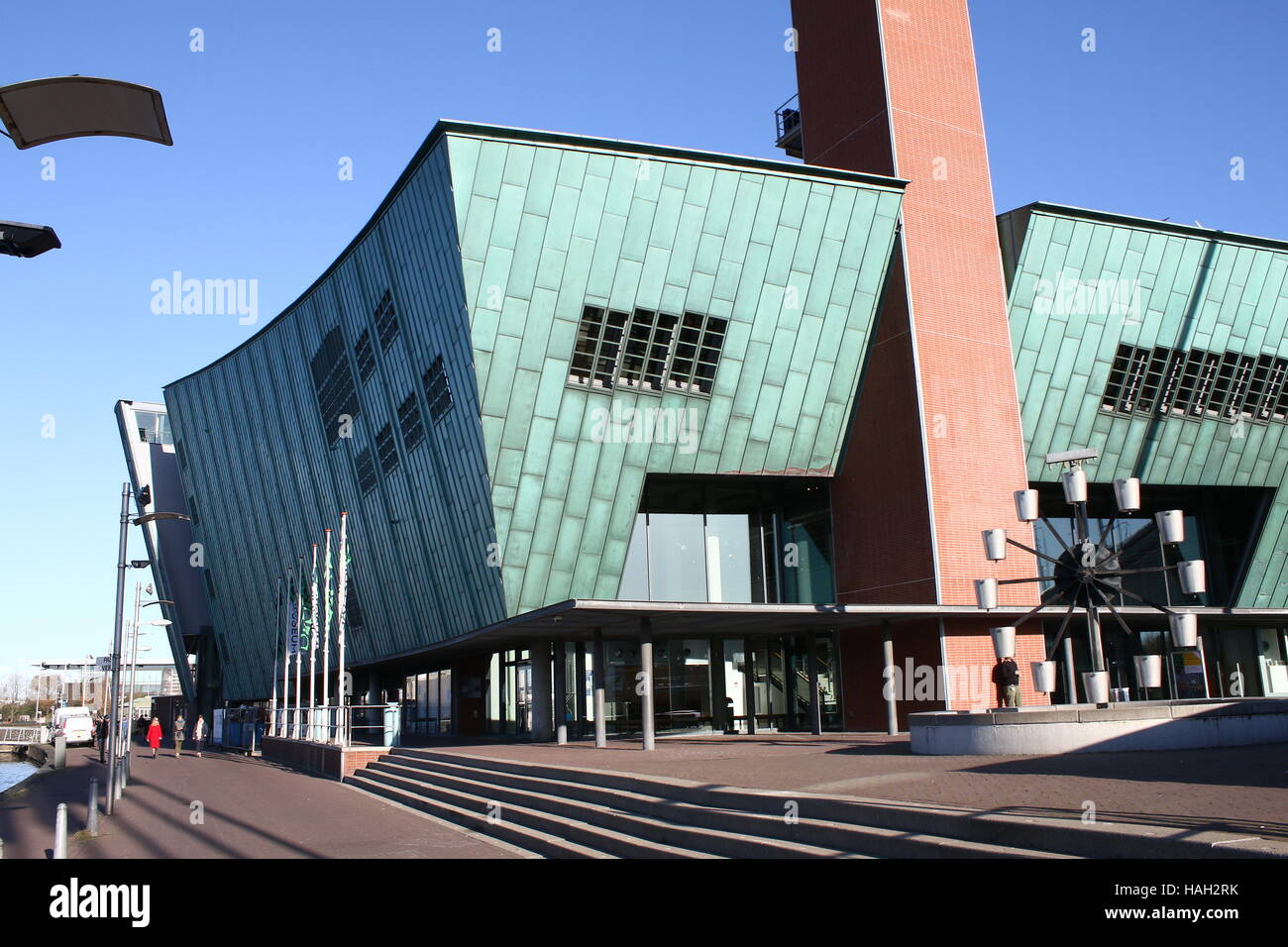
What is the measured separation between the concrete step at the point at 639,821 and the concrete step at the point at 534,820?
29mm

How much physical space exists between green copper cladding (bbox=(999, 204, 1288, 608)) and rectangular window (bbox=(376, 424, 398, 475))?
62.7 feet

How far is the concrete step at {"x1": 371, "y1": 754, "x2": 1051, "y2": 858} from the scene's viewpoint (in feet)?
28.6

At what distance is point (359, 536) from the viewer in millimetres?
40812

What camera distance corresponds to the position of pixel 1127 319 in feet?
104

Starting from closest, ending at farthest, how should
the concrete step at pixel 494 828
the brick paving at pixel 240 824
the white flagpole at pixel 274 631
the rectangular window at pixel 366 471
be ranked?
1. the concrete step at pixel 494 828
2. the brick paving at pixel 240 824
3. the rectangular window at pixel 366 471
4. the white flagpole at pixel 274 631

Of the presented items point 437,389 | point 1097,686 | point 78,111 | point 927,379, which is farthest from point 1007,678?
point 78,111

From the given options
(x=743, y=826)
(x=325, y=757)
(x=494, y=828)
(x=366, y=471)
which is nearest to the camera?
(x=743, y=826)

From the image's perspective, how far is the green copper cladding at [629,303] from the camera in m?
25.5

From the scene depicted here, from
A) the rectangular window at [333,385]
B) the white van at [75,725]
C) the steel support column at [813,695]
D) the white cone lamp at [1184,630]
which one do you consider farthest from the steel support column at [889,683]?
the white van at [75,725]

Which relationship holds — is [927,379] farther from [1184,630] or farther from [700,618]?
[1184,630]

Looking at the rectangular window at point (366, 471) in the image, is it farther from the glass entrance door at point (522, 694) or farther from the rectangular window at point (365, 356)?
the glass entrance door at point (522, 694)

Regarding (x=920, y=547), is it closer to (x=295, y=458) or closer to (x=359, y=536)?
(x=359, y=536)

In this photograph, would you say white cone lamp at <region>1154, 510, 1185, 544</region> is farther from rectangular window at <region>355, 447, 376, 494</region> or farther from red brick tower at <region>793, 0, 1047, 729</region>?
rectangular window at <region>355, 447, 376, 494</region>

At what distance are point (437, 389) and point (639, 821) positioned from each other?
1865cm
